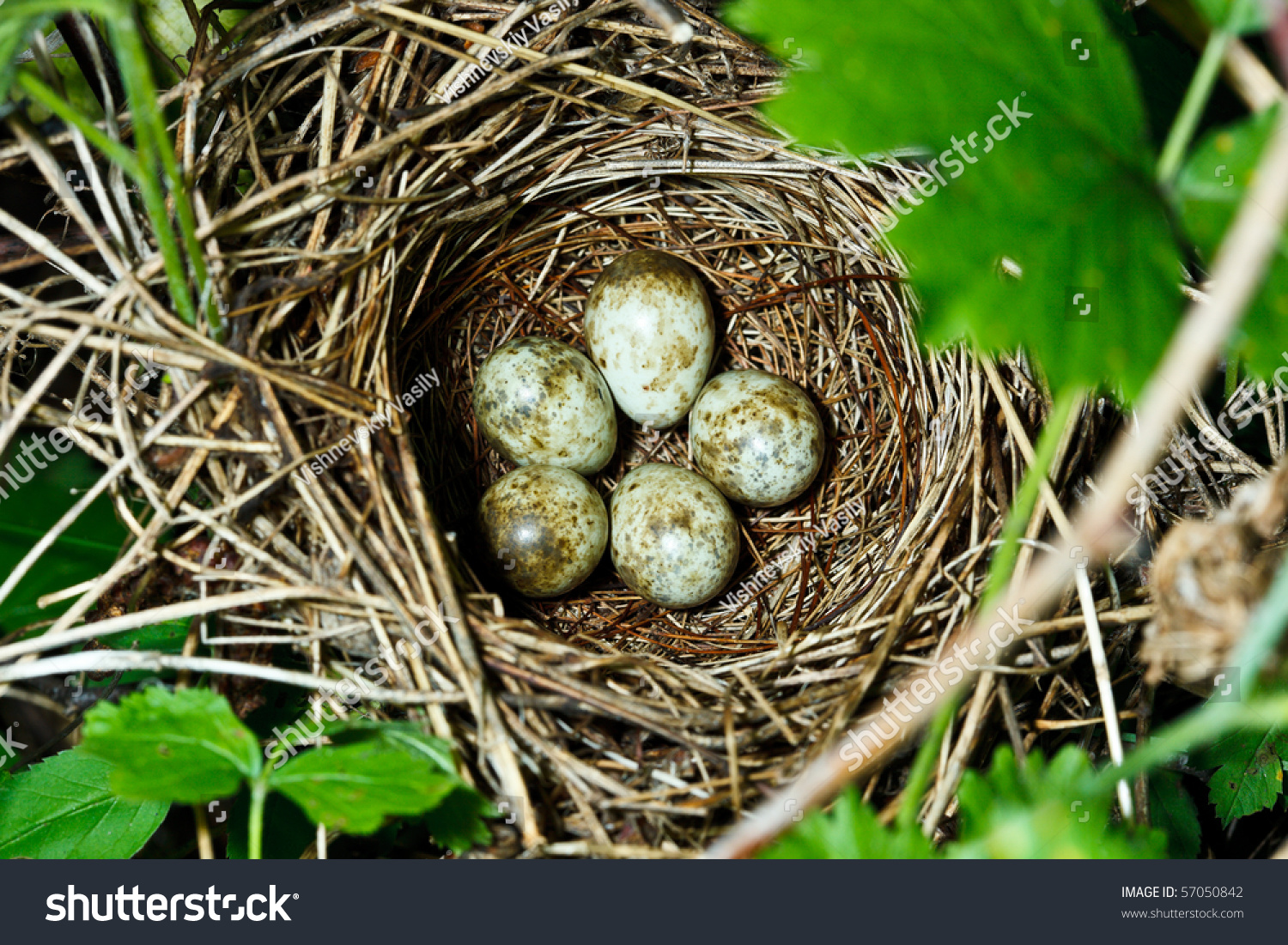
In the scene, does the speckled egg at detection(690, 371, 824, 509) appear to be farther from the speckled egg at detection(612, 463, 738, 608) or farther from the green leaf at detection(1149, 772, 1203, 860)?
the green leaf at detection(1149, 772, 1203, 860)

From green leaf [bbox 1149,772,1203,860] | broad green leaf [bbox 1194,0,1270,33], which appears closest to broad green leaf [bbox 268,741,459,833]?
broad green leaf [bbox 1194,0,1270,33]

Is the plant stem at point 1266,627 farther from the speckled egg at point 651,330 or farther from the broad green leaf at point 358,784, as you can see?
the speckled egg at point 651,330

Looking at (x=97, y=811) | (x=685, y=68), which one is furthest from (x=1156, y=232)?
(x=97, y=811)

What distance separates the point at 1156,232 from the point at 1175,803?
956mm

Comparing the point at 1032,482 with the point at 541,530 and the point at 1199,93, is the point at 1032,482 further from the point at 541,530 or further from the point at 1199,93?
the point at 541,530

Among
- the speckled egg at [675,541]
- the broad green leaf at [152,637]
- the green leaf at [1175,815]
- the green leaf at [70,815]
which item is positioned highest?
the speckled egg at [675,541]

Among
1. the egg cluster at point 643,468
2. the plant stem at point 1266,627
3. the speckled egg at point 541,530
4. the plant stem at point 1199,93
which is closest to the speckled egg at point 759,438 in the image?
the egg cluster at point 643,468

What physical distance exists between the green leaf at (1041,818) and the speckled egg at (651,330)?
3.11 feet

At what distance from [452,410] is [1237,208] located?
1.30 metres

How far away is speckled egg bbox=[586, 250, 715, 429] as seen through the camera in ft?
5.06

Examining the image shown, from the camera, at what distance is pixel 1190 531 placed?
0.65 metres

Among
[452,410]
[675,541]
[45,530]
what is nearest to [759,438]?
[675,541]

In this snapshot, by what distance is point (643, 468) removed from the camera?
5.38 feet

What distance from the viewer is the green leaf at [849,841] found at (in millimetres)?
742
